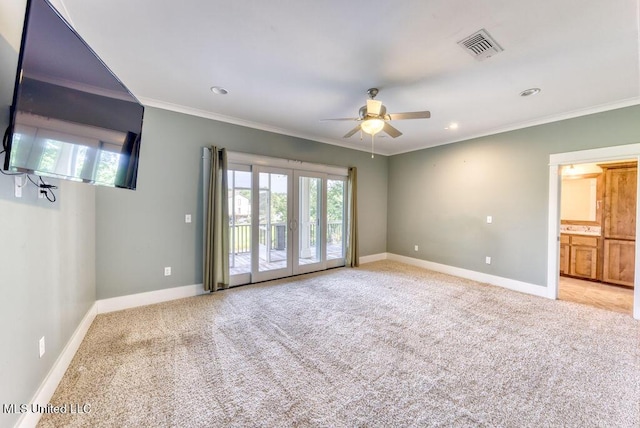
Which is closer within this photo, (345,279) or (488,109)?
(488,109)

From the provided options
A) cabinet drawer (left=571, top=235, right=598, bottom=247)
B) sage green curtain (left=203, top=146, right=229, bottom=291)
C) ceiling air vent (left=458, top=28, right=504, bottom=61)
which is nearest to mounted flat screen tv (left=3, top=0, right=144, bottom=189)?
sage green curtain (left=203, top=146, right=229, bottom=291)

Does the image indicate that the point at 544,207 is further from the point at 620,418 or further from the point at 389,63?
the point at 389,63

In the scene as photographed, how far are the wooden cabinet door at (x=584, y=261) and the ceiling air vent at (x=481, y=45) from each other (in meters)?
4.66

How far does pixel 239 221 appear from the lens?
14.0 ft

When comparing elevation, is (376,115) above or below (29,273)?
above

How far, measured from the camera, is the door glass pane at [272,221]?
4477mm

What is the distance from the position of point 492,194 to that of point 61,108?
18.2ft

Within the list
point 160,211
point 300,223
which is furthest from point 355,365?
point 160,211

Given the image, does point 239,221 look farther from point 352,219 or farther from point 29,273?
point 29,273

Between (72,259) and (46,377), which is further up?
(72,259)

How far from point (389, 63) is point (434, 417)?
9.50 feet

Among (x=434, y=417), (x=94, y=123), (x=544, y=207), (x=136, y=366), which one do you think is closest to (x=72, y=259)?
(x=136, y=366)

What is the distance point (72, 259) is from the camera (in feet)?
7.78

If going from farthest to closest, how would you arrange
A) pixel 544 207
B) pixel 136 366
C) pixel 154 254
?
1. pixel 544 207
2. pixel 154 254
3. pixel 136 366
